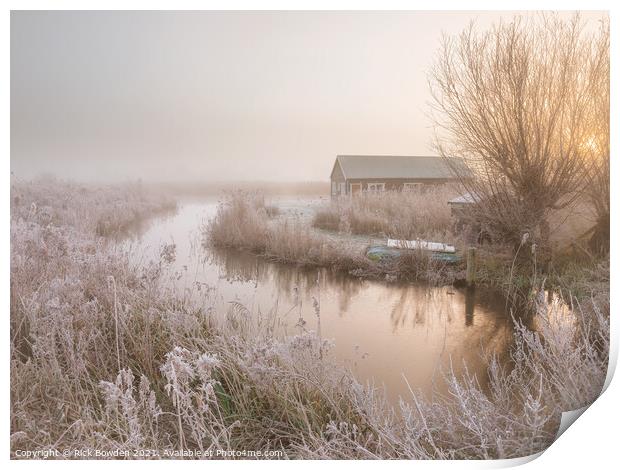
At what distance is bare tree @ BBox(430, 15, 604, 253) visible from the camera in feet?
10.6

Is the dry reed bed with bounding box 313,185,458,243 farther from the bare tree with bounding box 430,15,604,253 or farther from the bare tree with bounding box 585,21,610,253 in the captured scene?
the bare tree with bounding box 585,21,610,253

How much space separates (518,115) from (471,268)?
954 millimetres

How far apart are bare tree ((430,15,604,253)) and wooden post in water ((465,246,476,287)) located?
19 centimetres

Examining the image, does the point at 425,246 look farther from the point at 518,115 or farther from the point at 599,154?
the point at 599,154

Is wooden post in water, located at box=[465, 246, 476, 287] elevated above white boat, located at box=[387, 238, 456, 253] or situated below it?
below

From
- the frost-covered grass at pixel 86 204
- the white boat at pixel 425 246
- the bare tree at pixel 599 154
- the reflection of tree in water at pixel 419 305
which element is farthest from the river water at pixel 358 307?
the bare tree at pixel 599 154

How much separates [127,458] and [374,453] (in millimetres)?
1306

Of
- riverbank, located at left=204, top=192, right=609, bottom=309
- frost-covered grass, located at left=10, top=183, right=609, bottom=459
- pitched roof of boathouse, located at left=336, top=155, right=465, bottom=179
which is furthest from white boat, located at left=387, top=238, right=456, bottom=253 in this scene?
frost-covered grass, located at left=10, top=183, right=609, bottom=459

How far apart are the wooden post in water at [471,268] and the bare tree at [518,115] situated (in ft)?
0.63

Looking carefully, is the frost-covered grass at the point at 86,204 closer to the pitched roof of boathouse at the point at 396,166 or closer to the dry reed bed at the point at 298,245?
the dry reed bed at the point at 298,245

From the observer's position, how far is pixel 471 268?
10.7 ft

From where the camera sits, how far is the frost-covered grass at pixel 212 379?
9.61 feet
